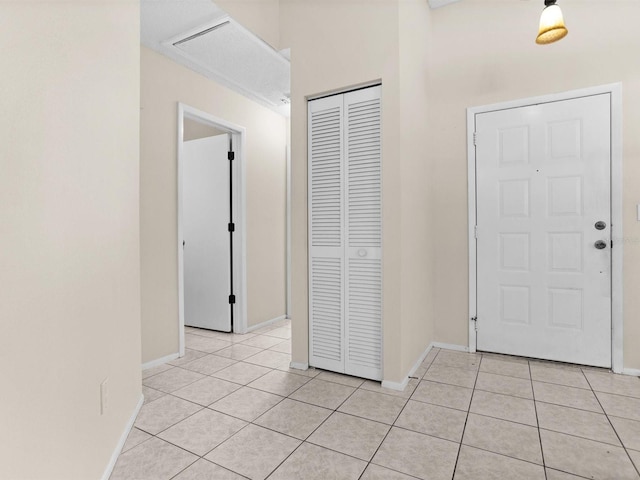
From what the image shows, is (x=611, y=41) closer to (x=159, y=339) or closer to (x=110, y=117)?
(x=110, y=117)

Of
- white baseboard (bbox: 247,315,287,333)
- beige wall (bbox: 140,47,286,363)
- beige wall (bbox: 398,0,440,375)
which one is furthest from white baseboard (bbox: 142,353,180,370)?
beige wall (bbox: 398,0,440,375)

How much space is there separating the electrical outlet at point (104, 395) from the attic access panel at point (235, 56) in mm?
2419

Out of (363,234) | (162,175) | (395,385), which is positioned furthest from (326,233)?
(162,175)

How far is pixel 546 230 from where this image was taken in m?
2.85

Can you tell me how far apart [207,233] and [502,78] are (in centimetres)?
318

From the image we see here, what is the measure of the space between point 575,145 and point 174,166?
3195 millimetres

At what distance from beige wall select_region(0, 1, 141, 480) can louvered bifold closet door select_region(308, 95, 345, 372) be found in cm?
131

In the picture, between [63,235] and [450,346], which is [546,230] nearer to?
[450,346]

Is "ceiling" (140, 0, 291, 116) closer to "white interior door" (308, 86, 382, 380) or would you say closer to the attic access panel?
the attic access panel

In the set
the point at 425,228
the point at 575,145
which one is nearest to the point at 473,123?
the point at 575,145

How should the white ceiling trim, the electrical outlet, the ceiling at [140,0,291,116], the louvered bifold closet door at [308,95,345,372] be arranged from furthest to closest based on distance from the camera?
1. the white ceiling trim
2. the louvered bifold closet door at [308,95,345,372]
3. the ceiling at [140,0,291,116]
4. the electrical outlet

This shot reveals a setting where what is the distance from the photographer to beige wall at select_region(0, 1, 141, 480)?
98 centimetres

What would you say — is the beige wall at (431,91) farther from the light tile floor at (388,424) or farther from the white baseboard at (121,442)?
the white baseboard at (121,442)

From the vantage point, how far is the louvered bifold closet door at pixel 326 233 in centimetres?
268
